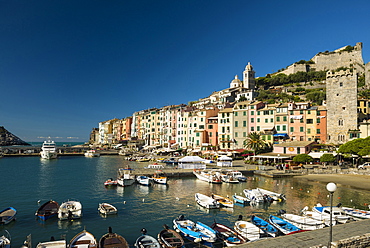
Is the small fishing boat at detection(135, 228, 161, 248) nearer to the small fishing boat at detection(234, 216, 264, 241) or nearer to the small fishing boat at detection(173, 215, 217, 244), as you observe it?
the small fishing boat at detection(173, 215, 217, 244)

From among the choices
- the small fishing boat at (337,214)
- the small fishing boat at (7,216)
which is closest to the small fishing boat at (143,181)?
the small fishing boat at (7,216)

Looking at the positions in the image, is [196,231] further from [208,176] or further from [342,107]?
[342,107]

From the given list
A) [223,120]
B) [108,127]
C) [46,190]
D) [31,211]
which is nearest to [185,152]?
[223,120]

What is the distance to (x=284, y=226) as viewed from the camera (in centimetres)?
2155

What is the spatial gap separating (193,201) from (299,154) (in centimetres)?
3390

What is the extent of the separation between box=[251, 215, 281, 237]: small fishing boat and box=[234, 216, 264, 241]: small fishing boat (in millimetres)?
582

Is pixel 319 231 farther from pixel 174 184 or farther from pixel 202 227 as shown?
pixel 174 184

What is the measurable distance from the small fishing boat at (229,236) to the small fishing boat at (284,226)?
3604 mm

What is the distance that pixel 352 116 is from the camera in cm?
6388

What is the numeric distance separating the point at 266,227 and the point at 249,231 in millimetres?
2027

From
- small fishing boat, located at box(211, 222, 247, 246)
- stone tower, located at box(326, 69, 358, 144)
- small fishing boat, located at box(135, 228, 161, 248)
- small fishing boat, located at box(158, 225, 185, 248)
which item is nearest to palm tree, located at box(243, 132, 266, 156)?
stone tower, located at box(326, 69, 358, 144)

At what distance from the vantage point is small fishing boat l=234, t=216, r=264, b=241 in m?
19.4

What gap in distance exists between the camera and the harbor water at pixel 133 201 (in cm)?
2334

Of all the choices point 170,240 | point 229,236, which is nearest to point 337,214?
point 229,236
